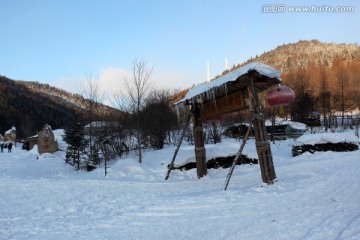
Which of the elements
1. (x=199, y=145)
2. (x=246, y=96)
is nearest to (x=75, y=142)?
(x=199, y=145)

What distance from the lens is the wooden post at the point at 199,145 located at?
459 inches

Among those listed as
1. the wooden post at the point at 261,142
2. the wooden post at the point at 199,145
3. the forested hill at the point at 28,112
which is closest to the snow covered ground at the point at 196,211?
the wooden post at the point at 261,142

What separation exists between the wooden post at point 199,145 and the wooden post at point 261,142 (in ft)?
10.6

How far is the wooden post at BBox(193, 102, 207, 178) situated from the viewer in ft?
38.3

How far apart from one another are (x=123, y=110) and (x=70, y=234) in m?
16.6

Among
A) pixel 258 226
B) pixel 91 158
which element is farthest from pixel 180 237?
pixel 91 158

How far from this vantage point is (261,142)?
8641 millimetres

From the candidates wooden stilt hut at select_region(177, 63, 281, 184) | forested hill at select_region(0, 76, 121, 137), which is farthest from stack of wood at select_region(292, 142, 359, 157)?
forested hill at select_region(0, 76, 121, 137)

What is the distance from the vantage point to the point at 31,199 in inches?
318

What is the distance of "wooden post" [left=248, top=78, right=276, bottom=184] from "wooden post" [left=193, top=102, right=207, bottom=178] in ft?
10.6

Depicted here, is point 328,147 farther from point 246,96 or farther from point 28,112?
point 28,112

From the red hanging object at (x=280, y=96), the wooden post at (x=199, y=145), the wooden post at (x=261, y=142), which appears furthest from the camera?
the wooden post at (x=199, y=145)

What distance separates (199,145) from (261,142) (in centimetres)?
343

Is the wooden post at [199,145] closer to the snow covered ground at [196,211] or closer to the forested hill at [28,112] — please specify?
the snow covered ground at [196,211]
